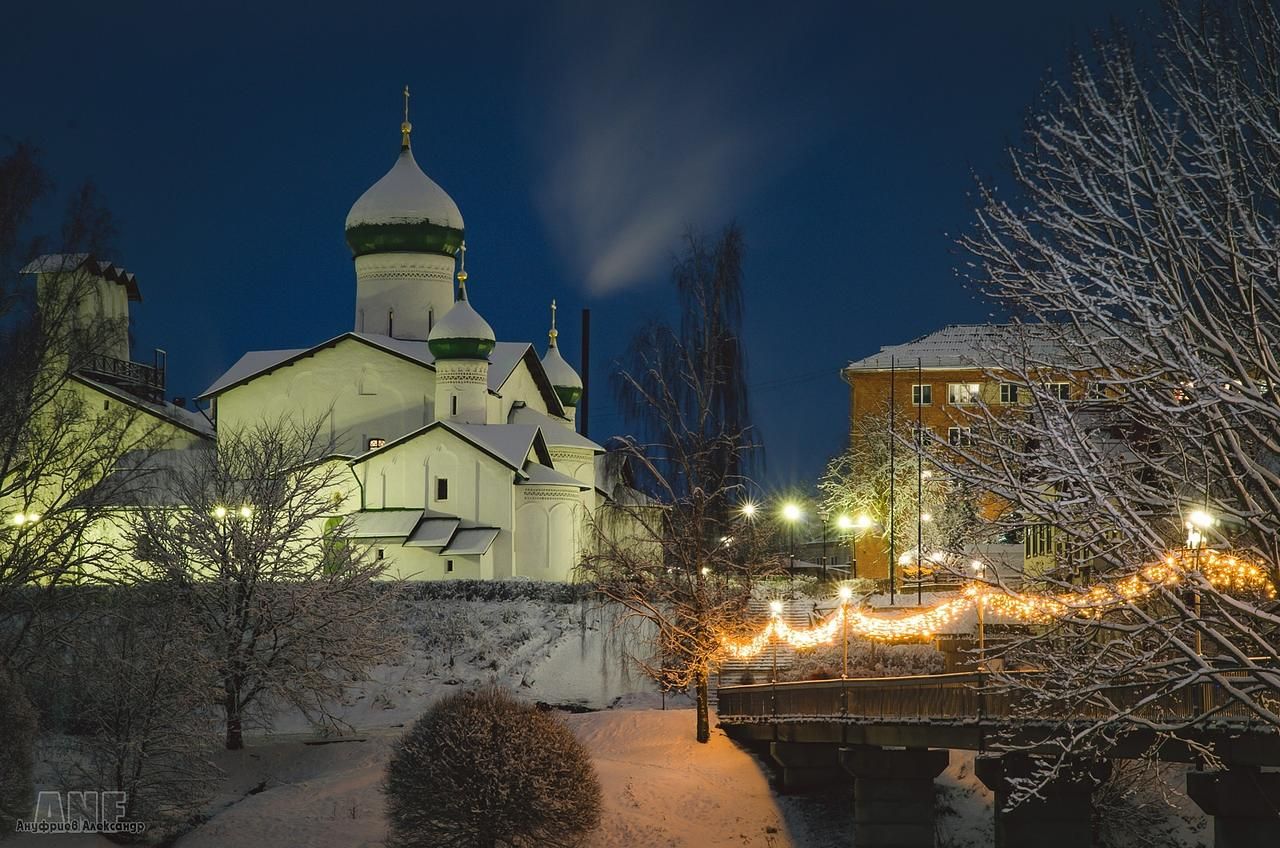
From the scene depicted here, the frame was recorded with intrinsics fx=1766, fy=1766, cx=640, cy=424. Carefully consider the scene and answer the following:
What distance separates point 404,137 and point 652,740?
38.2m

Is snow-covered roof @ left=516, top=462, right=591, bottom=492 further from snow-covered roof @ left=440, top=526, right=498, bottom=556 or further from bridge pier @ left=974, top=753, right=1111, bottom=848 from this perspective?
bridge pier @ left=974, top=753, right=1111, bottom=848

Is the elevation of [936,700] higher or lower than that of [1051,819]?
higher

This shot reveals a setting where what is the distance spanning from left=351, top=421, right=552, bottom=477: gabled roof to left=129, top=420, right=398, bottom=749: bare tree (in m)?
18.3

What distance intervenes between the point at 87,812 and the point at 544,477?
32.0m

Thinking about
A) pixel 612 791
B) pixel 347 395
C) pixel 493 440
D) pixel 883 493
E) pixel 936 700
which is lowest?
pixel 612 791

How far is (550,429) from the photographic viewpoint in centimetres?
6400

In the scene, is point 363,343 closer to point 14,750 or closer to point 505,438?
point 505,438

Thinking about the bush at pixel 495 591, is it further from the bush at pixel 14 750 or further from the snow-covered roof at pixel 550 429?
the bush at pixel 14 750

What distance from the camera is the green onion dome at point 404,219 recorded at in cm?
6344

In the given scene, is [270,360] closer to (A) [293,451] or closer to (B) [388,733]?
(A) [293,451]

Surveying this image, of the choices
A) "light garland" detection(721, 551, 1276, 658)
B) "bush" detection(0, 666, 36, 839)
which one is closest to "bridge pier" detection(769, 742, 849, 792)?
"light garland" detection(721, 551, 1276, 658)

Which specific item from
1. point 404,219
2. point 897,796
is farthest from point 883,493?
point 897,796

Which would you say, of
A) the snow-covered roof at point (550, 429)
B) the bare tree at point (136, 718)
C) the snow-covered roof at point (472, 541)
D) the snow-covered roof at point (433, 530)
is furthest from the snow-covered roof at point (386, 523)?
the bare tree at point (136, 718)

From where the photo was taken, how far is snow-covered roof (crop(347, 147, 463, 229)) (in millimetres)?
63438
